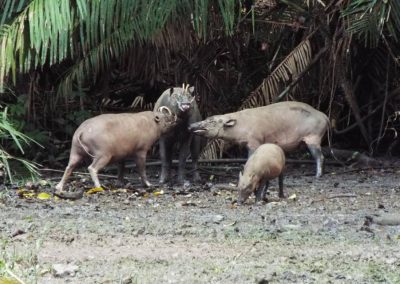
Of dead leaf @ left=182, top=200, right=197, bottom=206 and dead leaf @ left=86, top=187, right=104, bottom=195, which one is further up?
dead leaf @ left=182, top=200, right=197, bottom=206

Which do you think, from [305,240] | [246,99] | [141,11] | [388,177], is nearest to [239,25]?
[246,99]

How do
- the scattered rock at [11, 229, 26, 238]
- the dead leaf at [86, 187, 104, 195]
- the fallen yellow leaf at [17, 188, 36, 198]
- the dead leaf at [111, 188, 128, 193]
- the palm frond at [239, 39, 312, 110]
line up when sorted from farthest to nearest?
the palm frond at [239, 39, 312, 110] < the dead leaf at [111, 188, 128, 193] < the dead leaf at [86, 187, 104, 195] < the fallen yellow leaf at [17, 188, 36, 198] < the scattered rock at [11, 229, 26, 238]

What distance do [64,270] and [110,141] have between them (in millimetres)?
4030

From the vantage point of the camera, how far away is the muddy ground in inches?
192

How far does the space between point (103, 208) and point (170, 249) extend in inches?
86.7

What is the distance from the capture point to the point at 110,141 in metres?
8.92

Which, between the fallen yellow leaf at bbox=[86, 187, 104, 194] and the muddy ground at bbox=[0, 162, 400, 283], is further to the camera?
the fallen yellow leaf at bbox=[86, 187, 104, 194]

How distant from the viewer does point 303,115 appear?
10.5 meters

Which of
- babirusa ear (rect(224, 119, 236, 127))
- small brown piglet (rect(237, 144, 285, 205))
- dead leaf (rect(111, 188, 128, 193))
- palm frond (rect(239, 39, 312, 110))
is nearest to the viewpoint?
small brown piglet (rect(237, 144, 285, 205))

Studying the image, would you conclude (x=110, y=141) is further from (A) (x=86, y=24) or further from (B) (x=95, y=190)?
(A) (x=86, y=24)

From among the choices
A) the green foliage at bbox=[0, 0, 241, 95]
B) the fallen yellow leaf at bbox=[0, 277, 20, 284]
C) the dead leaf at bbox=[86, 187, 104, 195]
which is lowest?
the dead leaf at bbox=[86, 187, 104, 195]

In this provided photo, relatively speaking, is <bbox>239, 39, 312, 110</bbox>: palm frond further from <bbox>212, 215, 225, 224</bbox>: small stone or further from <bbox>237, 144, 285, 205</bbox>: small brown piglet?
<bbox>212, 215, 225, 224</bbox>: small stone

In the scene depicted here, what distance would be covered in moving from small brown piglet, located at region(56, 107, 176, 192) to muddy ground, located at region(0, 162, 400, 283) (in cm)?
35

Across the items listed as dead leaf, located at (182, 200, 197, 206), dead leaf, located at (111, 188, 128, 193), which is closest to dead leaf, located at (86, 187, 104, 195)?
dead leaf, located at (111, 188, 128, 193)
